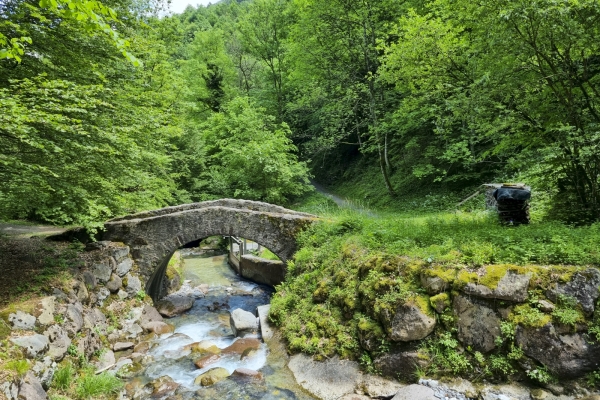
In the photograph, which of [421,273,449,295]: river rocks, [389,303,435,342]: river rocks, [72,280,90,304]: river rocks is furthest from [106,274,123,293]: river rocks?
[421,273,449,295]: river rocks

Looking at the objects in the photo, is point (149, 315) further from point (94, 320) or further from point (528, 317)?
point (528, 317)

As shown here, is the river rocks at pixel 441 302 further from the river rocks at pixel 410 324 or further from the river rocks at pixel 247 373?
the river rocks at pixel 247 373

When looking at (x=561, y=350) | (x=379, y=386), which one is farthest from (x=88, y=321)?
(x=561, y=350)

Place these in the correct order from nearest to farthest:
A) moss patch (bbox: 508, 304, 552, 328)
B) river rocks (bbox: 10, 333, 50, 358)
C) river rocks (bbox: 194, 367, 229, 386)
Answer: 1. moss patch (bbox: 508, 304, 552, 328)
2. river rocks (bbox: 10, 333, 50, 358)
3. river rocks (bbox: 194, 367, 229, 386)

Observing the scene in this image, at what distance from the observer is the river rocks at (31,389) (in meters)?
5.43

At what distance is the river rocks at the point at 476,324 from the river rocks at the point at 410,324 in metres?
0.51

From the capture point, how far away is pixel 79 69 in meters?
8.91

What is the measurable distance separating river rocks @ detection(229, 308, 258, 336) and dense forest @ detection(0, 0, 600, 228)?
460 cm

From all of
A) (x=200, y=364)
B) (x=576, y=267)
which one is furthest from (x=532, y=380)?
(x=200, y=364)

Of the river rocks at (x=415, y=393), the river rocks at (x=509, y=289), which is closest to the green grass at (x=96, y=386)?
the river rocks at (x=415, y=393)

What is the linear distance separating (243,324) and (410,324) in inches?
209

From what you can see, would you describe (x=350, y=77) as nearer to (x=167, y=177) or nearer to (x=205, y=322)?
(x=167, y=177)

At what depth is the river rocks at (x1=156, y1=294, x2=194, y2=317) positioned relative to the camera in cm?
1214

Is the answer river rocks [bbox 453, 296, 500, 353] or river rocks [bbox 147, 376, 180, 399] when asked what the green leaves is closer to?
river rocks [bbox 147, 376, 180, 399]
